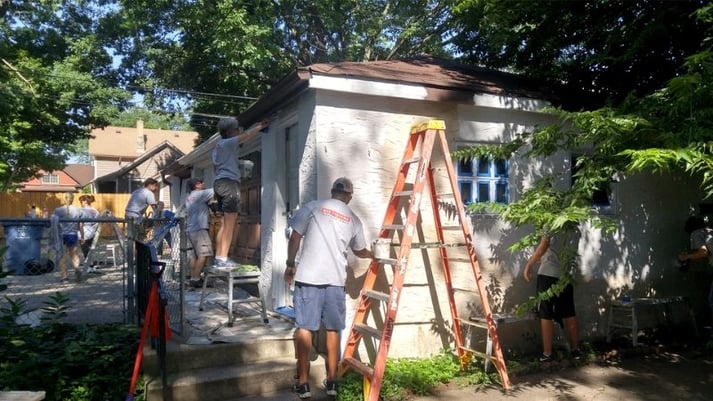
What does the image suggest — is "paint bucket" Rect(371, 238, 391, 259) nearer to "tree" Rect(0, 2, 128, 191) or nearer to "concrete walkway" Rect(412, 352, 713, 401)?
"concrete walkway" Rect(412, 352, 713, 401)

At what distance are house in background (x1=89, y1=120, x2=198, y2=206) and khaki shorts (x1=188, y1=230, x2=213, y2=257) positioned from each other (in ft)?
81.3

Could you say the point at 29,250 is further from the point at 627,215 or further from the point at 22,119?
the point at 22,119

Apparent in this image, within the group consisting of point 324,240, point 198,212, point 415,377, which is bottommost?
point 415,377

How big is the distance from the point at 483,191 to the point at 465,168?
38 centimetres

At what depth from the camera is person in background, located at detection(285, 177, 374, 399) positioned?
449 centimetres

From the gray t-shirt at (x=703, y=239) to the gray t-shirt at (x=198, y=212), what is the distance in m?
6.26

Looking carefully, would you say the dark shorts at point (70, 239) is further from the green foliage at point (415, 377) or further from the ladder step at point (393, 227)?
the ladder step at point (393, 227)

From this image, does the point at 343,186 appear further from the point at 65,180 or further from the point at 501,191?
the point at 65,180

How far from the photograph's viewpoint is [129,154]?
37.8 meters

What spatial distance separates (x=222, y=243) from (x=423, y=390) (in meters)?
2.65

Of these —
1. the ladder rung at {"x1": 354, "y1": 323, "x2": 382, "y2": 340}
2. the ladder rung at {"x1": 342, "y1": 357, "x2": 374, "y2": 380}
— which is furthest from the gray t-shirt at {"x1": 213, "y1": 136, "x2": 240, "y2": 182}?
the ladder rung at {"x1": 342, "y1": 357, "x2": 374, "y2": 380}

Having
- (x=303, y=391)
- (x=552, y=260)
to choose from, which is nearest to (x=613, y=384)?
(x=552, y=260)

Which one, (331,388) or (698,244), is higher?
(698,244)

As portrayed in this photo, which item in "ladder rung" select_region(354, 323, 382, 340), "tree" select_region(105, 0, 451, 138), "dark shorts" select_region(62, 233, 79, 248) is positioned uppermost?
"tree" select_region(105, 0, 451, 138)
